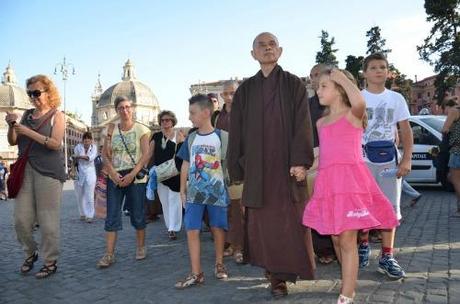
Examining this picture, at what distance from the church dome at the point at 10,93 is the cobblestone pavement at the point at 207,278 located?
133 metres

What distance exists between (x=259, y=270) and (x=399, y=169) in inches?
71.2

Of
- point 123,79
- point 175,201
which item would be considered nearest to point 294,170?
point 175,201

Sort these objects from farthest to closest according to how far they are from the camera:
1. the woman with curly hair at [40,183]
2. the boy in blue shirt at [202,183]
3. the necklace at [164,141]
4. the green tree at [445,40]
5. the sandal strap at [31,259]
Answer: the green tree at [445,40]
the necklace at [164,141]
the sandal strap at [31,259]
the woman with curly hair at [40,183]
the boy in blue shirt at [202,183]

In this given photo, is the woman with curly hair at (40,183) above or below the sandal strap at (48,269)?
above

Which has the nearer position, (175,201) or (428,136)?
(175,201)

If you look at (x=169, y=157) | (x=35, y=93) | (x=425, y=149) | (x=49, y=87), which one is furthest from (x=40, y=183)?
(x=425, y=149)

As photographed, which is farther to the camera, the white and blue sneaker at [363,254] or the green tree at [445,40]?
the green tree at [445,40]

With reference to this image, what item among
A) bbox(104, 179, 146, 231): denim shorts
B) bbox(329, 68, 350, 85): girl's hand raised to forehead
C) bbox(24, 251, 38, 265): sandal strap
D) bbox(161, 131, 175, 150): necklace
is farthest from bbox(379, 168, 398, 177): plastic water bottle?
bbox(161, 131, 175, 150): necklace

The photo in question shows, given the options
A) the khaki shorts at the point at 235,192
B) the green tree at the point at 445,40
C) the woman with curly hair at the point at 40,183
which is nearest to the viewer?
the woman with curly hair at the point at 40,183

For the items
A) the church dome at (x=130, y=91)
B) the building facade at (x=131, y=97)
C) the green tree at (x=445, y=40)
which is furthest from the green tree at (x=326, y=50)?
the church dome at (x=130, y=91)

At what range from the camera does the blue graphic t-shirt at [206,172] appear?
4.93m

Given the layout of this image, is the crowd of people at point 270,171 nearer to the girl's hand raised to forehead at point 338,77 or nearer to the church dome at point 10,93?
the girl's hand raised to forehead at point 338,77

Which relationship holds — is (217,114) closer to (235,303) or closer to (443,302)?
(235,303)

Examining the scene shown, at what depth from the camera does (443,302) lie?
3.83 metres
